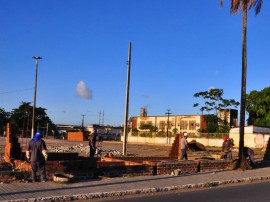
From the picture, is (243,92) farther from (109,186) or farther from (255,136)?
(255,136)

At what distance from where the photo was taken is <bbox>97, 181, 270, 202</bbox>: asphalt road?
10.4m

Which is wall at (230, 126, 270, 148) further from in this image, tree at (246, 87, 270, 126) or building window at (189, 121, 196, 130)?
building window at (189, 121, 196, 130)

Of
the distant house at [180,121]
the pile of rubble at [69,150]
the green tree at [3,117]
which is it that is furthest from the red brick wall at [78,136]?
the pile of rubble at [69,150]

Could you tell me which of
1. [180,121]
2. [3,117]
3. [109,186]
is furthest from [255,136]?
[3,117]

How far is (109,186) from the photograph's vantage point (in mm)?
11648

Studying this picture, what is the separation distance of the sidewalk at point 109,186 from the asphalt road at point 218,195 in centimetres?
43

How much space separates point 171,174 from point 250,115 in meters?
65.5

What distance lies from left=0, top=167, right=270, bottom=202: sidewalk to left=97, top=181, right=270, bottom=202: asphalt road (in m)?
0.43

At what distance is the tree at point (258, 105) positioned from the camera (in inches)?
2862

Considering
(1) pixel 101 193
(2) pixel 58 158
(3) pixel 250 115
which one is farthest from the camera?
(3) pixel 250 115

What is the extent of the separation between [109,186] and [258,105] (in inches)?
2626

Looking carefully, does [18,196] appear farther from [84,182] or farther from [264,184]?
[264,184]

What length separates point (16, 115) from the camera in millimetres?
93375

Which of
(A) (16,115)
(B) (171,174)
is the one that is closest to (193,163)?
(B) (171,174)
